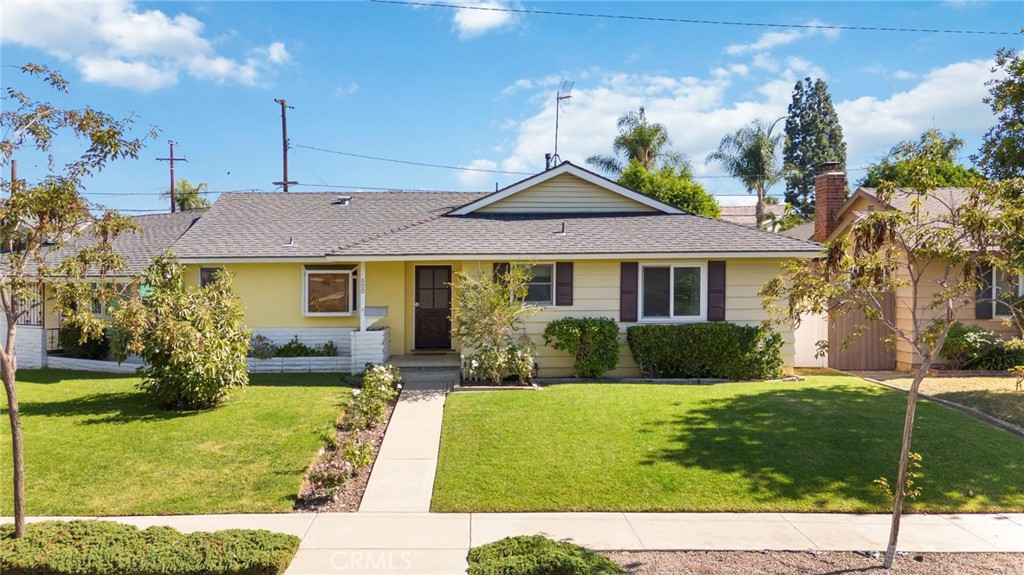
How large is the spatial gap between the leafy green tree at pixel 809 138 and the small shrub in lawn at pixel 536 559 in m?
50.5

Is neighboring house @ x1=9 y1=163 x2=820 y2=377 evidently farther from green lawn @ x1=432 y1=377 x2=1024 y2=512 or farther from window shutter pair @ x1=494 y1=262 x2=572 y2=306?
green lawn @ x1=432 y1=377 x2=1024 y2=512

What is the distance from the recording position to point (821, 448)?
8.06 metres

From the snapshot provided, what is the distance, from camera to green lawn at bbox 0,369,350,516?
6691 millimetres

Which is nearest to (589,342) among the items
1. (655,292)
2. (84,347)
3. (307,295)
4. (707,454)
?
(655,292)

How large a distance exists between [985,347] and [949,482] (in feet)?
28.7

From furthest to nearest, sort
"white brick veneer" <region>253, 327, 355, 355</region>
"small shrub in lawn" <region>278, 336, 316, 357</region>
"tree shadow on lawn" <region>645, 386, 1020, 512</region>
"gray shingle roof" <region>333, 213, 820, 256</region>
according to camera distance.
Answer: "white brick veneer" <region>253, 327, 355, 355</region>, "small shrub in lawn" <region>278, 336, 316, 357</region>, "gray shingle roof" <region>333, 213, 820, 256</region>, "tree shadow on lawn" <region>645, 386, 1020, 512</region>

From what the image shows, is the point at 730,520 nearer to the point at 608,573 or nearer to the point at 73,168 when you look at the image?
the point at 608,573

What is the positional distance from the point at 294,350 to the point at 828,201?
17649 mm

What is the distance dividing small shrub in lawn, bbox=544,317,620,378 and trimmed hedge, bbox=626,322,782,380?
525 millimetres

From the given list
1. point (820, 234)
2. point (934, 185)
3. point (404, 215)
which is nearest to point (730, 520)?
point (934, 185)

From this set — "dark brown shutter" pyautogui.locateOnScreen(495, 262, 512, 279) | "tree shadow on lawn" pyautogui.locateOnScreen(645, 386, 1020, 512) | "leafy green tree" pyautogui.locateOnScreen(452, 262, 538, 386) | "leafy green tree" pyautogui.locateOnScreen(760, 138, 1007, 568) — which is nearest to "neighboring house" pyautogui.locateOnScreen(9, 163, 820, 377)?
"dark brown shutter" pyautogui.locateOnScreen(495, 262, 512, 279)

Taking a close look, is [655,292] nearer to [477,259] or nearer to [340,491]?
[477,259]

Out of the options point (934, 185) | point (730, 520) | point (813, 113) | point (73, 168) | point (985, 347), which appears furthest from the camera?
point (813, 113)

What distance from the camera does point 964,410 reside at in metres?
10.2
